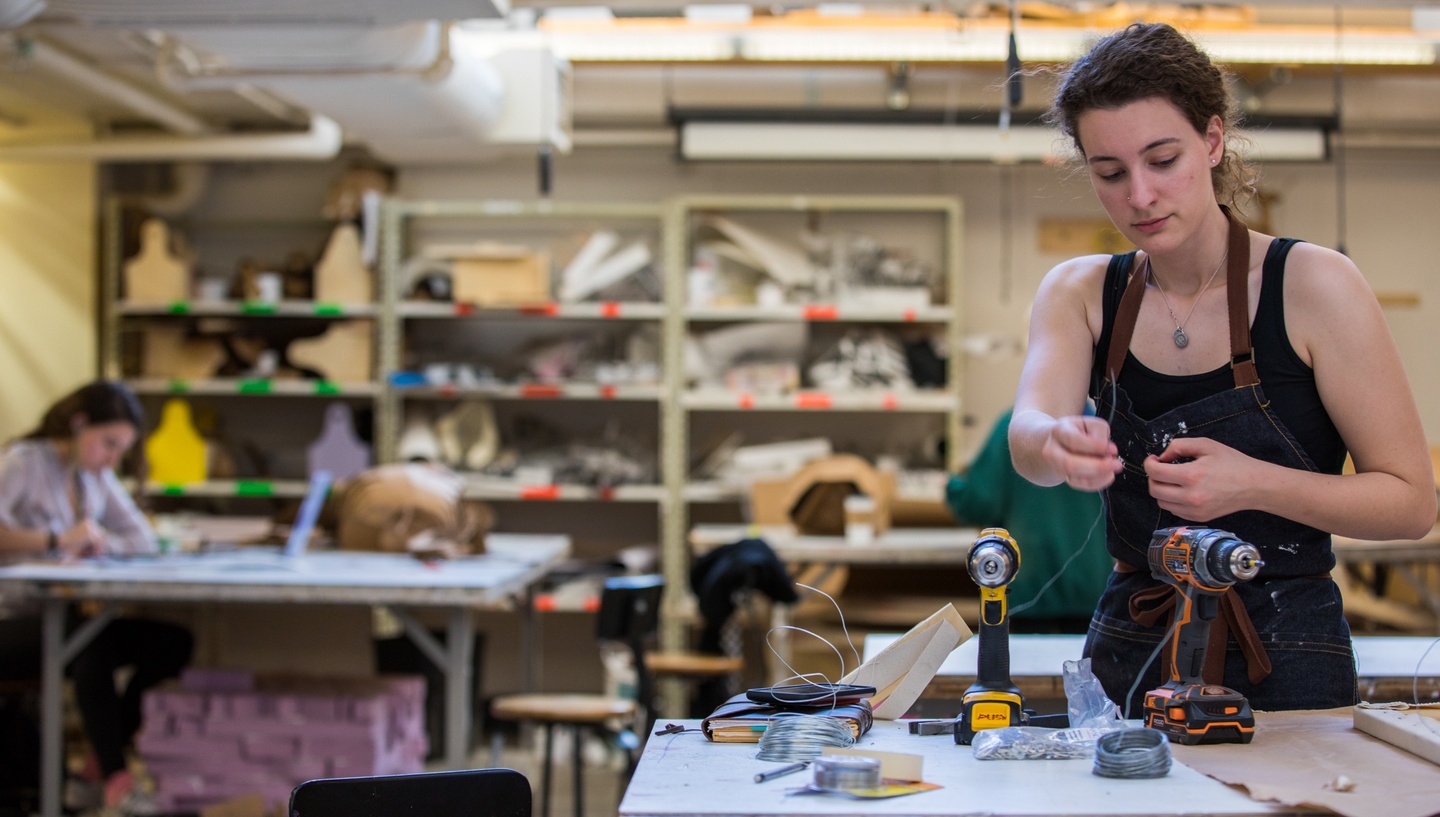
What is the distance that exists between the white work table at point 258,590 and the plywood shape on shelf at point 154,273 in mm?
2243

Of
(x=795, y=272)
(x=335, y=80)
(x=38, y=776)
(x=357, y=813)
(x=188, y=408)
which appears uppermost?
(x=335, y=80)

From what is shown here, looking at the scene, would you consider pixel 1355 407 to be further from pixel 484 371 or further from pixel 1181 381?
pixel 484 371

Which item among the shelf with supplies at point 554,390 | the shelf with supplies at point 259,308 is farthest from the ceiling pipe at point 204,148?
the shelf with supplies at point 554,390

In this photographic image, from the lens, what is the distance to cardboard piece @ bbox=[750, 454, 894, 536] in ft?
16.2

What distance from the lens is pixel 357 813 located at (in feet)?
5.02

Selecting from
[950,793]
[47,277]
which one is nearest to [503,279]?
[47,277]

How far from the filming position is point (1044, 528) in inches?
142

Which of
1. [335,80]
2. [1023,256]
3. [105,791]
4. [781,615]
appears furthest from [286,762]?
[1023,256]

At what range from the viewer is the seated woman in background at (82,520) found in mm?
3934

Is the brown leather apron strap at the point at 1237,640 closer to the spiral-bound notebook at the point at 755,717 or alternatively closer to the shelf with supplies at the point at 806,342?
the spiral-bound notebook at the point at 755,717

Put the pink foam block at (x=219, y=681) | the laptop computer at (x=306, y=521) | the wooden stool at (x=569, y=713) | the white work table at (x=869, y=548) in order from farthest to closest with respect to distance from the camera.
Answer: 1. the white work table at (x=869, y=548)
2. the laptop computer at (x=306, y=521)
3. the pink foam block at (x=219, y=681)
4. the wooden stool at (x=569, y=713)

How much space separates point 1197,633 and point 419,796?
0.92 m

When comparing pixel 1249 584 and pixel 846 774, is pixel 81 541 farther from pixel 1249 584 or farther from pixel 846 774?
pixel 1249 584

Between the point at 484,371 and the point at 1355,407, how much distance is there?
185 inches
